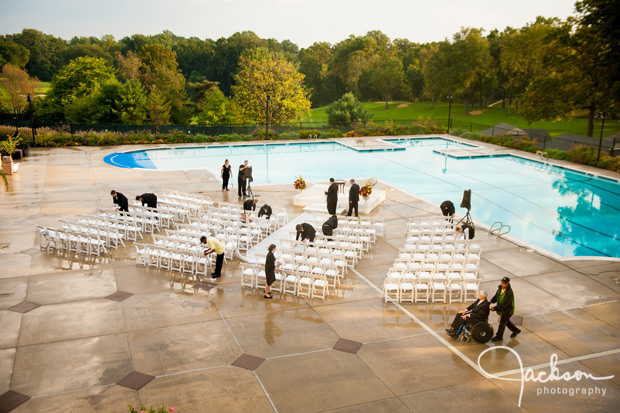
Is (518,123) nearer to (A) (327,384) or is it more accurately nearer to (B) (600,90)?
(B) (600,90)

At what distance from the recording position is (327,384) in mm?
8742

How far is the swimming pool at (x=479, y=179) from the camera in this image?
20.0 m

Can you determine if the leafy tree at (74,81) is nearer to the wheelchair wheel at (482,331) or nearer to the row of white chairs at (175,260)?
the row of white chairs at (175,260)

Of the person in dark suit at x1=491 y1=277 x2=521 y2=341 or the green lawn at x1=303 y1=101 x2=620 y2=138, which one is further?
the green lawn at x1=303 y1=101 x2=620 y2=138

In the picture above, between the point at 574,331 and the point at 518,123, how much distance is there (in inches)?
2195

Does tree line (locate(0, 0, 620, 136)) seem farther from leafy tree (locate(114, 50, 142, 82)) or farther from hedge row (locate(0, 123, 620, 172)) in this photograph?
hedge row (locate(0, 123, 620, 172))

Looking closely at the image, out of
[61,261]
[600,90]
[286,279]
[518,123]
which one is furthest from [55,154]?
[518,123]

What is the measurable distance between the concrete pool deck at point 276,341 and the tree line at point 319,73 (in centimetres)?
2570

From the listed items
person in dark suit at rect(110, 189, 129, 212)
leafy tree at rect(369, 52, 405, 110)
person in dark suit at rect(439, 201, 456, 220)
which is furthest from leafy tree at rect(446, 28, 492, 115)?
person in dark suit at rect(110, 189, 129, 212)

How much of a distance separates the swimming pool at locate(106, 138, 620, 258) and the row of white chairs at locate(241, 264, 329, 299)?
30.9 ft

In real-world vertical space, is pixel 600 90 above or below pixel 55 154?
above

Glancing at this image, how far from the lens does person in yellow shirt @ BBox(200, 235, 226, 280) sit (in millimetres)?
12922

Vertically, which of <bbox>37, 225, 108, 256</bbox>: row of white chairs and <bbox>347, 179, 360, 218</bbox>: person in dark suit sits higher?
<bbox>347, 179, 360, 218</bbox>: person in dark suit

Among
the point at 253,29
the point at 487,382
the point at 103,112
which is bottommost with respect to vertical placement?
the point at 487,382
